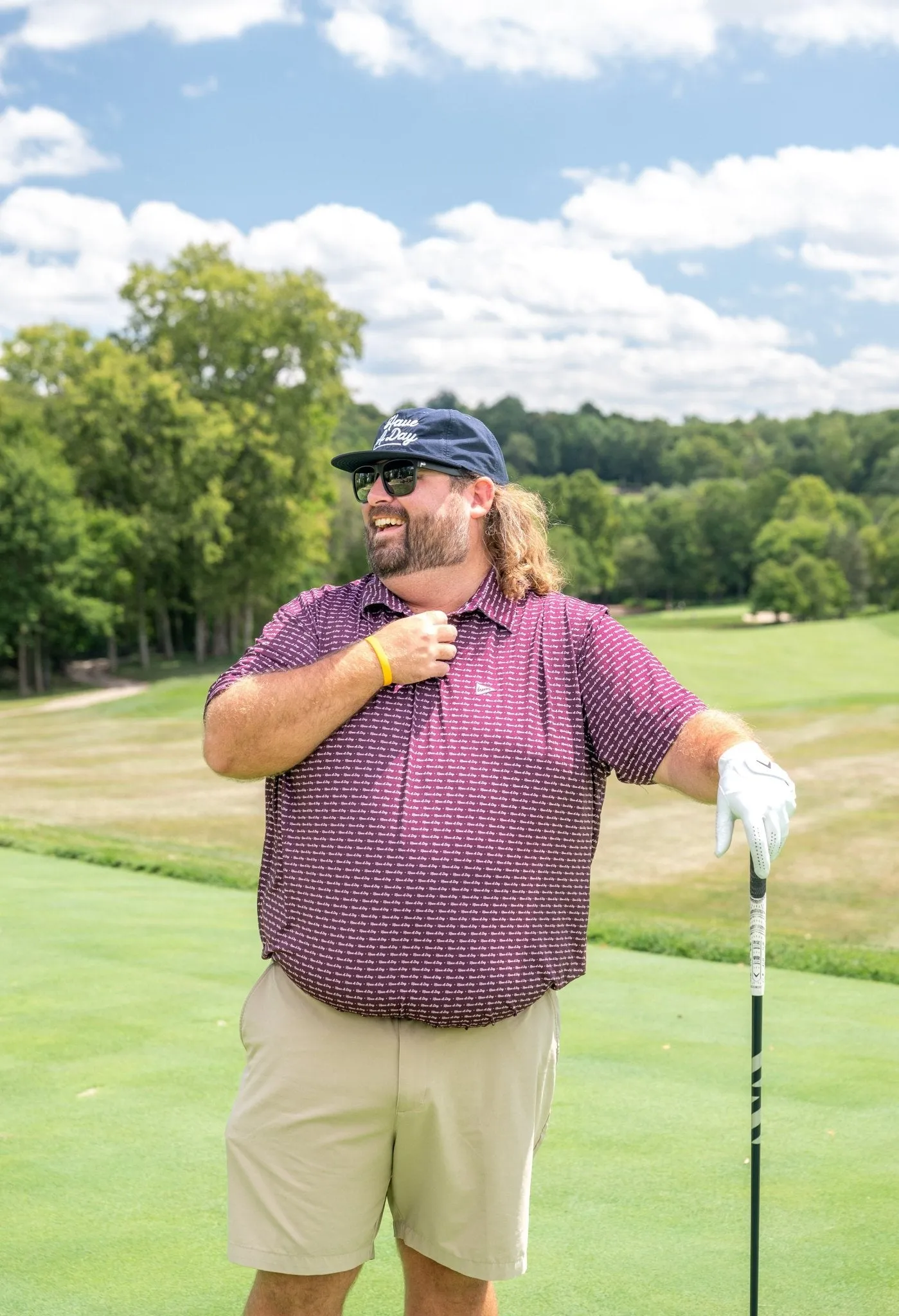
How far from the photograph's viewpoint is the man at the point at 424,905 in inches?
94.8

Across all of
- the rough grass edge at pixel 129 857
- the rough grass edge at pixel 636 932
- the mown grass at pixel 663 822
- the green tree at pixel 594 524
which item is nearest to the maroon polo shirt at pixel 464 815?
the rough grass edge at pixel 636 932

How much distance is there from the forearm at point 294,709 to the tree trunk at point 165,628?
141 ft

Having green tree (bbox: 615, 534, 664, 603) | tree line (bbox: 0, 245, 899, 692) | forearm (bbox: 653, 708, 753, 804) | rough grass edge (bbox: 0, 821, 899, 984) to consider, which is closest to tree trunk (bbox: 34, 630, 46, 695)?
tree line (bbox: 0, 245, 899, 692)

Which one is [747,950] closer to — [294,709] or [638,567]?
[294,709]

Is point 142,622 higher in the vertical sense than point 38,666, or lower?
higher

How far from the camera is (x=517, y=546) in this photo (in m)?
2.78

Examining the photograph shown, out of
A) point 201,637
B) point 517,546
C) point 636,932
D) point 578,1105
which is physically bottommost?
point 201,637

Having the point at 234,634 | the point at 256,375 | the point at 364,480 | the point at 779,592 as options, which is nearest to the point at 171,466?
the point at 256,375

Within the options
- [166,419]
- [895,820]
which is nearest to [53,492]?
[166,419]

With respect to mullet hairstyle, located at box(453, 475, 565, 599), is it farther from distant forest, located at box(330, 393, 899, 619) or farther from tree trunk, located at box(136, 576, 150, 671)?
distant forest, located at box(330, 393, 899, 619)

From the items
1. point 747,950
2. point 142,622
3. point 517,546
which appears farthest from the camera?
point 142,622

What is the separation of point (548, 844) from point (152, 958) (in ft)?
13.6

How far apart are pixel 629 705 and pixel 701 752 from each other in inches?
6.1

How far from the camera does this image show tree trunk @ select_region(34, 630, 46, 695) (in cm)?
4066
